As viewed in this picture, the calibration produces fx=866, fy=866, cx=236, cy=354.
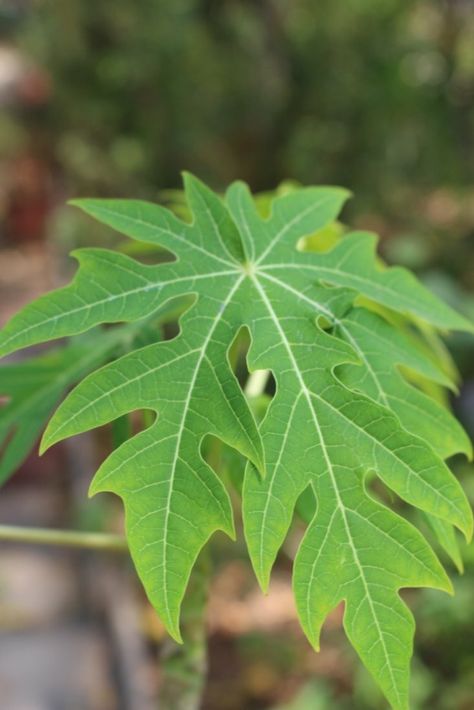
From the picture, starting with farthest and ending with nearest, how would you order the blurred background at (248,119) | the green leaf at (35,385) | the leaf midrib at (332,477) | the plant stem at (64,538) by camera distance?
the blurred background at (248,119) < the green leaf at (35,385) < the plant stem at (64,538) < the leaf midrib at (332,477)

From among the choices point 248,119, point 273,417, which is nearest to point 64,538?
point 273,417

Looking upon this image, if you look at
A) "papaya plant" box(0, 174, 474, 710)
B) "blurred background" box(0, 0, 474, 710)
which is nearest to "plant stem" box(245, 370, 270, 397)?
"papaya plant" box(0, 174, 474, 710)

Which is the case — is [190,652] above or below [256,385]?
below

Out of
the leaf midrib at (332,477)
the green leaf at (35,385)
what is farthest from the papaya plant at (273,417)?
the green leaf at (35,385)

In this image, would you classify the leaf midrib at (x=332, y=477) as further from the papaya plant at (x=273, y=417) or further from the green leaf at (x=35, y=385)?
the green leaf at (x=35, y=385)

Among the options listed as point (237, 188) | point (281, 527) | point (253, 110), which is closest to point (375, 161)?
point (253, 110)

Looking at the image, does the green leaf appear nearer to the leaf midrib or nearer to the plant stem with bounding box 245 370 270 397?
the plant stem with bounding box 245 370 270 397

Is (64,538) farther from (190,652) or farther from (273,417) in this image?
(273,417)

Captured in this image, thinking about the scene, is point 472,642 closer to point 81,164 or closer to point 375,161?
point 375,161
